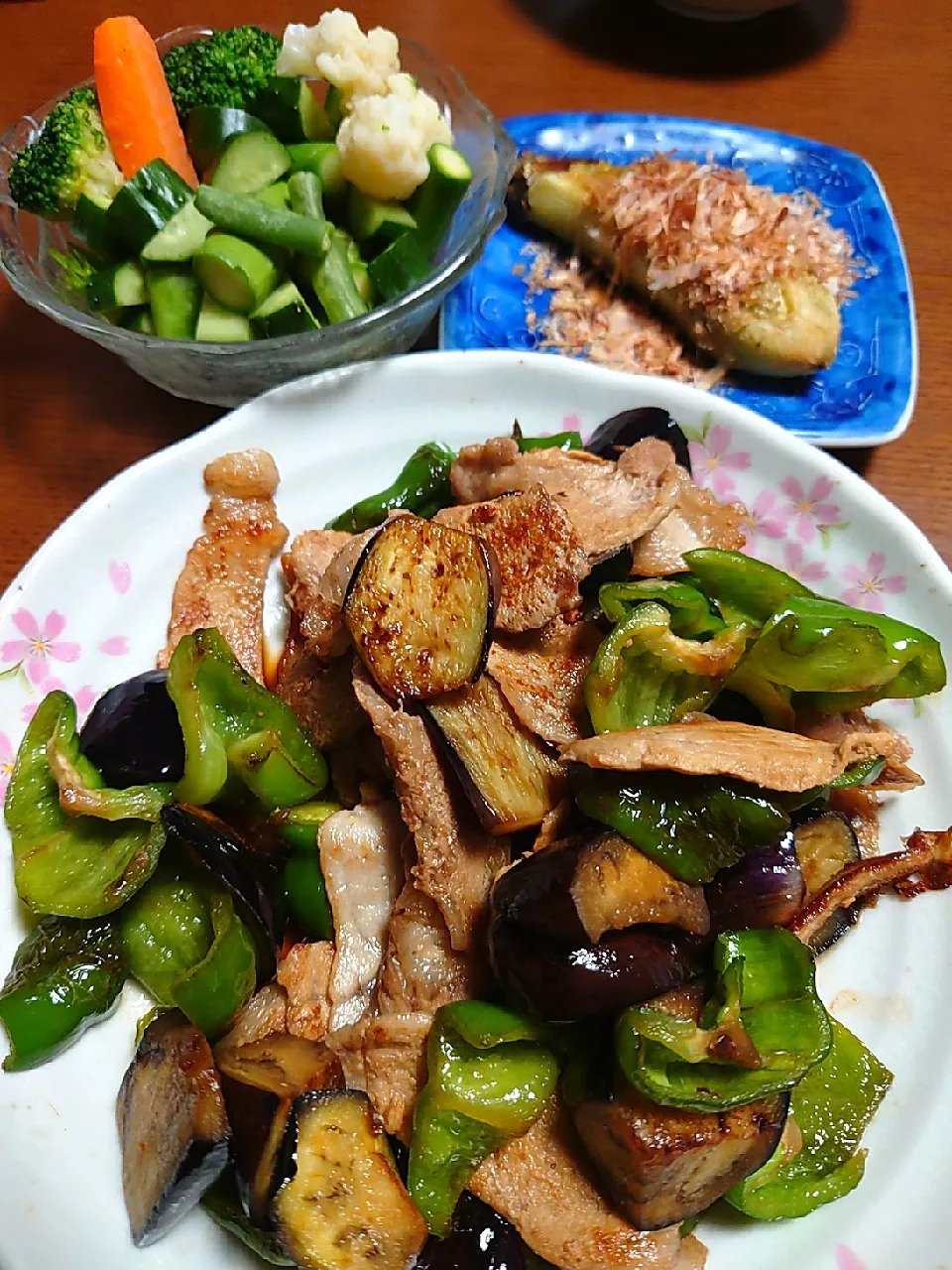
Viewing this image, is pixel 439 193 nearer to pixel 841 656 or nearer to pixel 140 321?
pixel 140 321

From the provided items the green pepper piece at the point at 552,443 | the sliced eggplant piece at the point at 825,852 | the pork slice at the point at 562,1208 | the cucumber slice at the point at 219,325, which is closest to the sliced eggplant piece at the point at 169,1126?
the pork slice at the point at 562,1208

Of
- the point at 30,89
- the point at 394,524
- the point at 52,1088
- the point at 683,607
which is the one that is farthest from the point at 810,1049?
the point at 30,89

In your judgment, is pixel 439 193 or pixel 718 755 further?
pixel 439 193

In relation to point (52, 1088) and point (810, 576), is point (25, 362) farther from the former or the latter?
point (810, 576)

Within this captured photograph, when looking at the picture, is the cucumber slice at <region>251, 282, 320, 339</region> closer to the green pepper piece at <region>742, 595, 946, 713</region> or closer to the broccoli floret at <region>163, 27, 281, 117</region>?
the broccoli floret at <region>163, 27, 281, 117</region>

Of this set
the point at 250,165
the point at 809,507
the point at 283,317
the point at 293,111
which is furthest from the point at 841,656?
the point at 293,111
